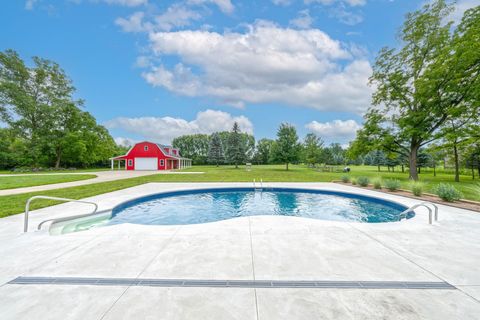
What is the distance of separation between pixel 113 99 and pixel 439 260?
1236 inches

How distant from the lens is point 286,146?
29.8 meters

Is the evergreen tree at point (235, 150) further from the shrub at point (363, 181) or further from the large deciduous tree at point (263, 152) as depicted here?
the shrub at point (363, 181)

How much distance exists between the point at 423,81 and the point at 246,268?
18.6 metres

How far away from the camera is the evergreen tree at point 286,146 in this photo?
1166 inches

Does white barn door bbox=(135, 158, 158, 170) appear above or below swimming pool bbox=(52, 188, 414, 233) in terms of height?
above

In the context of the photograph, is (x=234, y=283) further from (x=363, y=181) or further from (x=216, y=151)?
(x=216, y=151)

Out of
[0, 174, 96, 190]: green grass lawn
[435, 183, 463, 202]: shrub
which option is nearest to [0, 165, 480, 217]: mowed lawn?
[435, 183, 463, 202]: shrub

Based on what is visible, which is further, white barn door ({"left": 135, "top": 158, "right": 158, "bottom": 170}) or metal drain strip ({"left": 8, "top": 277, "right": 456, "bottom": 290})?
white barn door ({"left": 135, "top": 158, "right": 158, "bottom": 170})

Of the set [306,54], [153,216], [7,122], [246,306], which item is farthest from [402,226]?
[7,122]

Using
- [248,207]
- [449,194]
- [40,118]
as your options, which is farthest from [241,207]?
[40,118]

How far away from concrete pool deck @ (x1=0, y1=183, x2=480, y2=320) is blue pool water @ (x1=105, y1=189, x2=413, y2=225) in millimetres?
2432

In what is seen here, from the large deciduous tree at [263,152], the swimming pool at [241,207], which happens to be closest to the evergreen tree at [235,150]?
the large deciduous tree at [263,152]

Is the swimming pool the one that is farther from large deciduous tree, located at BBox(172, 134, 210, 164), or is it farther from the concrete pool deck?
A: large deciduous tree, located at BBox(172, 134, 210, 164)

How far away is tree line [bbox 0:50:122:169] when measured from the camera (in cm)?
2532
